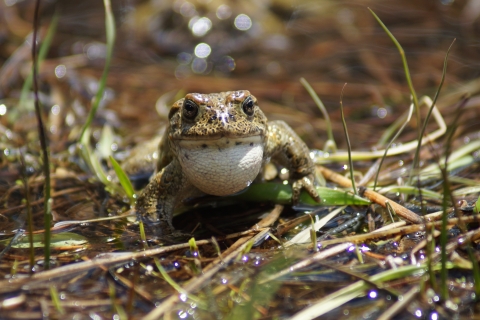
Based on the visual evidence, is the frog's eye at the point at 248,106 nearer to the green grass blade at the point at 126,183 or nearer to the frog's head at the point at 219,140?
the frog's head at the point at 219,140

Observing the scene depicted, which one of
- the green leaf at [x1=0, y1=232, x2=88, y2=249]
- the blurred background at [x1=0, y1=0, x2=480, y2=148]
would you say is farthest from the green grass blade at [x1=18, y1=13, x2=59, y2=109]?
A: the green leaf at [x1=0, y1=232, x2=88, y2=249]

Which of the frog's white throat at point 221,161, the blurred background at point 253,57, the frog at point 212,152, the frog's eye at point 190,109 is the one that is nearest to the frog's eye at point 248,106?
the frog at point 212,152

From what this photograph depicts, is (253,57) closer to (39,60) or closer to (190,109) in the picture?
(39,60)

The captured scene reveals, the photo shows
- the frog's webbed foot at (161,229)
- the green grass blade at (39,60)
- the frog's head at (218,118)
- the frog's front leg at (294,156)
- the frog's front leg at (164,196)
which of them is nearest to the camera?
the frog's head at (218,118)

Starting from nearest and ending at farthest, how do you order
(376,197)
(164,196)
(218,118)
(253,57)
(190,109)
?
1. (218,118)
2. (190,109)
3. (376,197)
4. (164,196)
5. (253,57)

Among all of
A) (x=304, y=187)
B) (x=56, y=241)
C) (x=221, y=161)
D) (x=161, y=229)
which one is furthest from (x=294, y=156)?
(x=56, y=241)

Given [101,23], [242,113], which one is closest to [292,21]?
[101,23]

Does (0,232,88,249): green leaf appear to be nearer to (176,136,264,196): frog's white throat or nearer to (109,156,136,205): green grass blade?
(109,156,136,205): green grass blade
